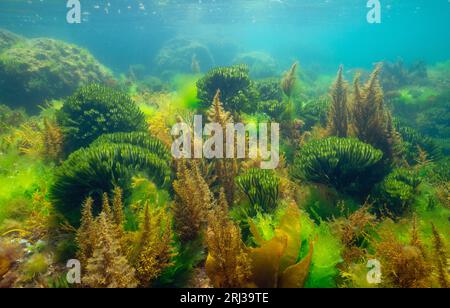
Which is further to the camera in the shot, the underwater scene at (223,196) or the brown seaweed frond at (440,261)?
the underwater scene at (223,196)

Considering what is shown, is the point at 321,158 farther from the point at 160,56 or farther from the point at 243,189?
the point at 160,56

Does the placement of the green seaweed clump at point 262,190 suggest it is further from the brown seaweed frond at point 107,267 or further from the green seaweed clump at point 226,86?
the green seaweed clump at point 226,86

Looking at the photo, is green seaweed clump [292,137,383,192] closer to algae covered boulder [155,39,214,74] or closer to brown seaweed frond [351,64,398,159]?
brown seaweed frond [351,64,398,159]

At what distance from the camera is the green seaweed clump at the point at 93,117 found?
6.70 metres

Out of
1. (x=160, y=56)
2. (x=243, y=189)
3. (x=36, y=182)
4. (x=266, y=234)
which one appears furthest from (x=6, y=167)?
(x=160, y=56)

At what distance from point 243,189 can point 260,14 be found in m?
57.9

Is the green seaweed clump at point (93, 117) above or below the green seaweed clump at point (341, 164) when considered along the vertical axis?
above

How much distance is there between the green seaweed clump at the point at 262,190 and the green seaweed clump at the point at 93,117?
3.58 m

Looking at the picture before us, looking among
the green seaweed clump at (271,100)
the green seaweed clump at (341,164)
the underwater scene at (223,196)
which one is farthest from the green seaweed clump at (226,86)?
the green seaweed clump at (341,164)

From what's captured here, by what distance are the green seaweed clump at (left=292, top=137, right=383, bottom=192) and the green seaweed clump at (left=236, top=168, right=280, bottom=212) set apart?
0.79 m

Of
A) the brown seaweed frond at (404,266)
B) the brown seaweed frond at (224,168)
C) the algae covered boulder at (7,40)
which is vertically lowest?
the brown seaweed frond at (404,266)

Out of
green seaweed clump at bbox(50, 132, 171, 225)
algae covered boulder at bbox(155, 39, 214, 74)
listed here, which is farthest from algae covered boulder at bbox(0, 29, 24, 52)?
green seaweed clump at bbox(50, 132, 171, 225)

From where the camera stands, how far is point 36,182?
5.67 metres

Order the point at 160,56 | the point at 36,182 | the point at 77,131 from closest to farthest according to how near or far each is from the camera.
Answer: the point at 36,182 < the point at 77,131 < the point at 160,56
